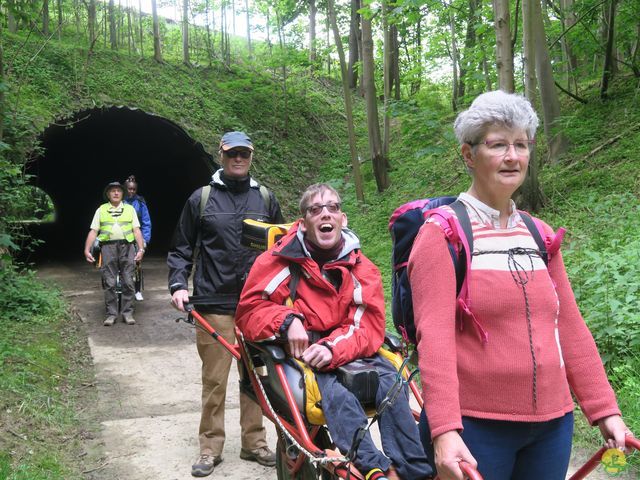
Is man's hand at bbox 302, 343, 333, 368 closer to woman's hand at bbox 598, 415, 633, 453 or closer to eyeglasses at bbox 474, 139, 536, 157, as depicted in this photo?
woman's hand at bbox 598, 415, 633, 453

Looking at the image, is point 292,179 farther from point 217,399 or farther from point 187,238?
point 217,399

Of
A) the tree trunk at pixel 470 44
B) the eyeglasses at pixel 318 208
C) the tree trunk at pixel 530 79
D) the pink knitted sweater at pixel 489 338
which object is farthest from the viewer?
the tree trunk at pixel 470 44

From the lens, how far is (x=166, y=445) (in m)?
4.94

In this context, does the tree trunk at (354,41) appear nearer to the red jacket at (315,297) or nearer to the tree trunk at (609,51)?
the tree trunk at (609,51)

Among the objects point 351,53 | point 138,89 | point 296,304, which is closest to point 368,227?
point 138,89

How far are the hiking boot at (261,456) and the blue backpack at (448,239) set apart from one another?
2857 mm

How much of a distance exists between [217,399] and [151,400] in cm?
177

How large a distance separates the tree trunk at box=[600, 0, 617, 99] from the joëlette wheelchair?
30.7ft

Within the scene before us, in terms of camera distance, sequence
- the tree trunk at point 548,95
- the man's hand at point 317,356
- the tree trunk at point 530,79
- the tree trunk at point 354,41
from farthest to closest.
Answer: the tree trunk at point 354,41, the tree trunk at point 548,95, the tree trunk at point 530,79, the man's hand at point 317,356

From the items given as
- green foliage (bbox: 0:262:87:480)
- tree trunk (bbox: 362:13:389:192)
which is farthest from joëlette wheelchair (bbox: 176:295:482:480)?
tree trunk (bbox: 362:13:389:192)

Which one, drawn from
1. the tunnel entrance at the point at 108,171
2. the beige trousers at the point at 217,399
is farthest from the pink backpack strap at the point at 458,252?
the tunnel entrance at the point at 108,171

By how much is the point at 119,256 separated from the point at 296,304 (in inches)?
262

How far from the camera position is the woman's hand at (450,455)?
1623mm

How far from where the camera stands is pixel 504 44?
8242mm
